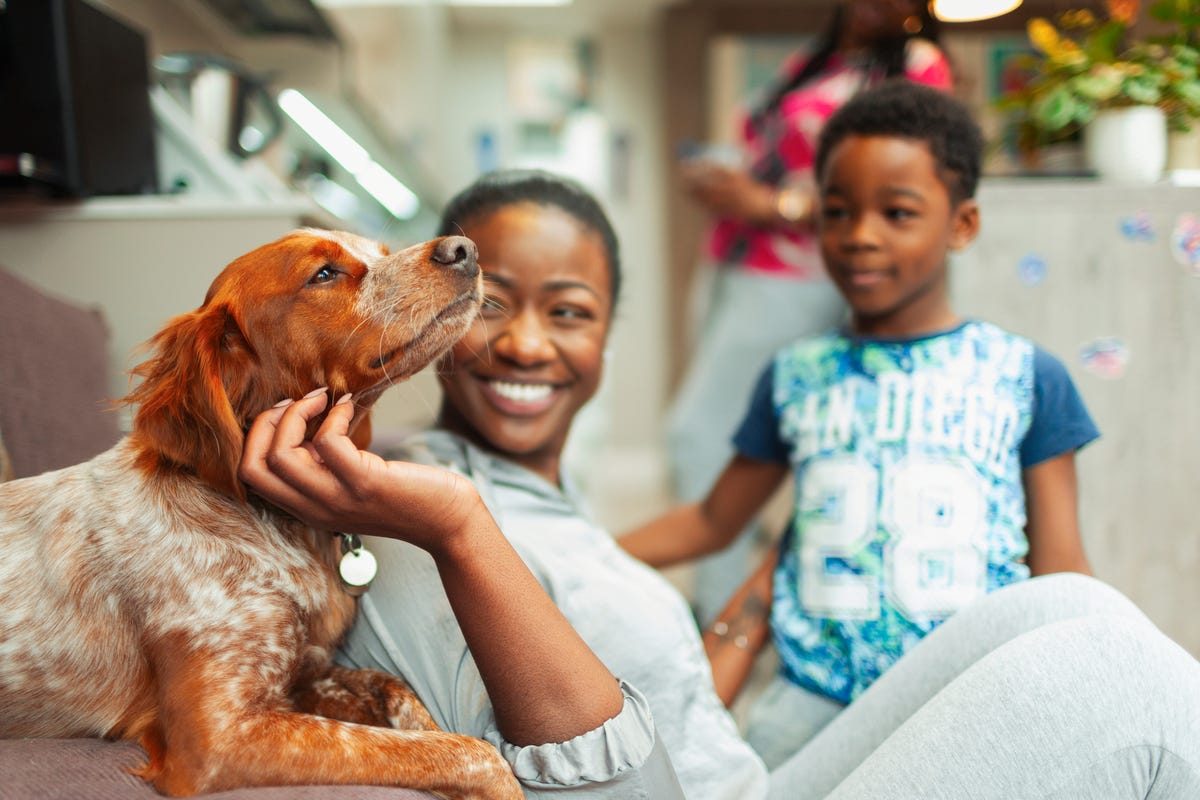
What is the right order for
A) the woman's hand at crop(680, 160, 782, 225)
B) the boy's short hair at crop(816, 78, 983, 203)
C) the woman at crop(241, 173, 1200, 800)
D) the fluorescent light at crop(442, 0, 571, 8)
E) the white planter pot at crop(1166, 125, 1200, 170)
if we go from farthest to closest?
the fluorescent light at crop(442, 0, 571, 8), the woman's hand at crop(680, 160, 782, 225), the white planter pot at crop(1166, 125, 1200, 170), the boy's short hair at crop(816, 78, 983, 203), the woman at crop(241, 173, 1200, 800)

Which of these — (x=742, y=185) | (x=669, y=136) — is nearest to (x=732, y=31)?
(x=669, y=136)

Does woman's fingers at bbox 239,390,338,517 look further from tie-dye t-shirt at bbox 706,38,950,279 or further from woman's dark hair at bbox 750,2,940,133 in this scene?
woman's dark hair at bbox 750,2,940,133

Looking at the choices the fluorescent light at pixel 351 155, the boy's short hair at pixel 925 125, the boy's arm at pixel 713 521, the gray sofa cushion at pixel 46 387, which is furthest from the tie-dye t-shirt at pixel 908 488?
the fluorescent light at pixel 351 155

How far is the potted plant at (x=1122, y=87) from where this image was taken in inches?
63.2

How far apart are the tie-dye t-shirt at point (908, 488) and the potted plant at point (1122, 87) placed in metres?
0.73

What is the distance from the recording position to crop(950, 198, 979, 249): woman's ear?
49.4 inches

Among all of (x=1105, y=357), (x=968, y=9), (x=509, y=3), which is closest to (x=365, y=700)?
(x=1105, y=357)

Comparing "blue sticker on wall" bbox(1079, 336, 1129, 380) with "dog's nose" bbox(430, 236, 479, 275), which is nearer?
"dog's nose" bbox(430, 236, 479, 275)

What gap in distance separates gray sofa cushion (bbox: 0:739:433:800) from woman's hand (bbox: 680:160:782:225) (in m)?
1.63

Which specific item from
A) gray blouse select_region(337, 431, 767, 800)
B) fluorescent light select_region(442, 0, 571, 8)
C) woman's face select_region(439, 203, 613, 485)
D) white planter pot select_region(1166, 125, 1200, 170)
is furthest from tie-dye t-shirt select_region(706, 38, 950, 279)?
fluorescent light select_region(442, 0, 571, 8)

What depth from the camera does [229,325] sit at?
27.4 inches

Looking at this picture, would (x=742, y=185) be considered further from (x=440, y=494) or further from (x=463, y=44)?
(x=463, y=44)

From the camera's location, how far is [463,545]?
679 mm

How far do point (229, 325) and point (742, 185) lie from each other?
1.52 metres
